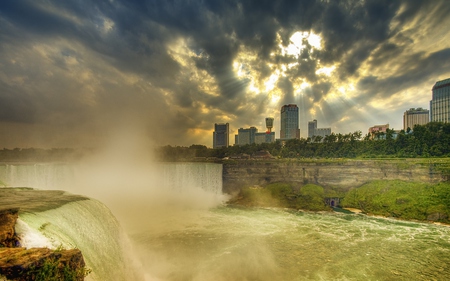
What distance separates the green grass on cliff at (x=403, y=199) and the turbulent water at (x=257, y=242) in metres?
2.13

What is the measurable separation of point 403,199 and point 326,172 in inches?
374

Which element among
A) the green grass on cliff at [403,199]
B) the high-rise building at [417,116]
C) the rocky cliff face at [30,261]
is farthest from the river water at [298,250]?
the high-rise building at [417,116]

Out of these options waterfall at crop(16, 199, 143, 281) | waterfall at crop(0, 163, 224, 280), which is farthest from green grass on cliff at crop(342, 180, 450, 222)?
waterfall at crop(16, 199, 143, 281)

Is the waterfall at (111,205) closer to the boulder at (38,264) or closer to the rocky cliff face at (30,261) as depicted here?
the rocky cliff face at (30,261)

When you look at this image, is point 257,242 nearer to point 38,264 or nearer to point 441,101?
point 38,264

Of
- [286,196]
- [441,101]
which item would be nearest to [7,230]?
[286,196]

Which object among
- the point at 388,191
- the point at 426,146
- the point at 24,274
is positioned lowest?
the point at 388,191

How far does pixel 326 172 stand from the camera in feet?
105

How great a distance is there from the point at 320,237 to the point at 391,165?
19.4m

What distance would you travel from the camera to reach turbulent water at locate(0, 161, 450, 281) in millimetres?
11516

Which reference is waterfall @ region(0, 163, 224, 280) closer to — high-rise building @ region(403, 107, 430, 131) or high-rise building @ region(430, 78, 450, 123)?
high-rise building @ region(430, 78, 450, 123)

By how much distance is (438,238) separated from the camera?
17.0 m

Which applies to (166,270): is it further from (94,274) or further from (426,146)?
(426,146)

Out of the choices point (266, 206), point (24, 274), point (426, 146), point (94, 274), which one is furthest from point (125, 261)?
point (426, 146)
